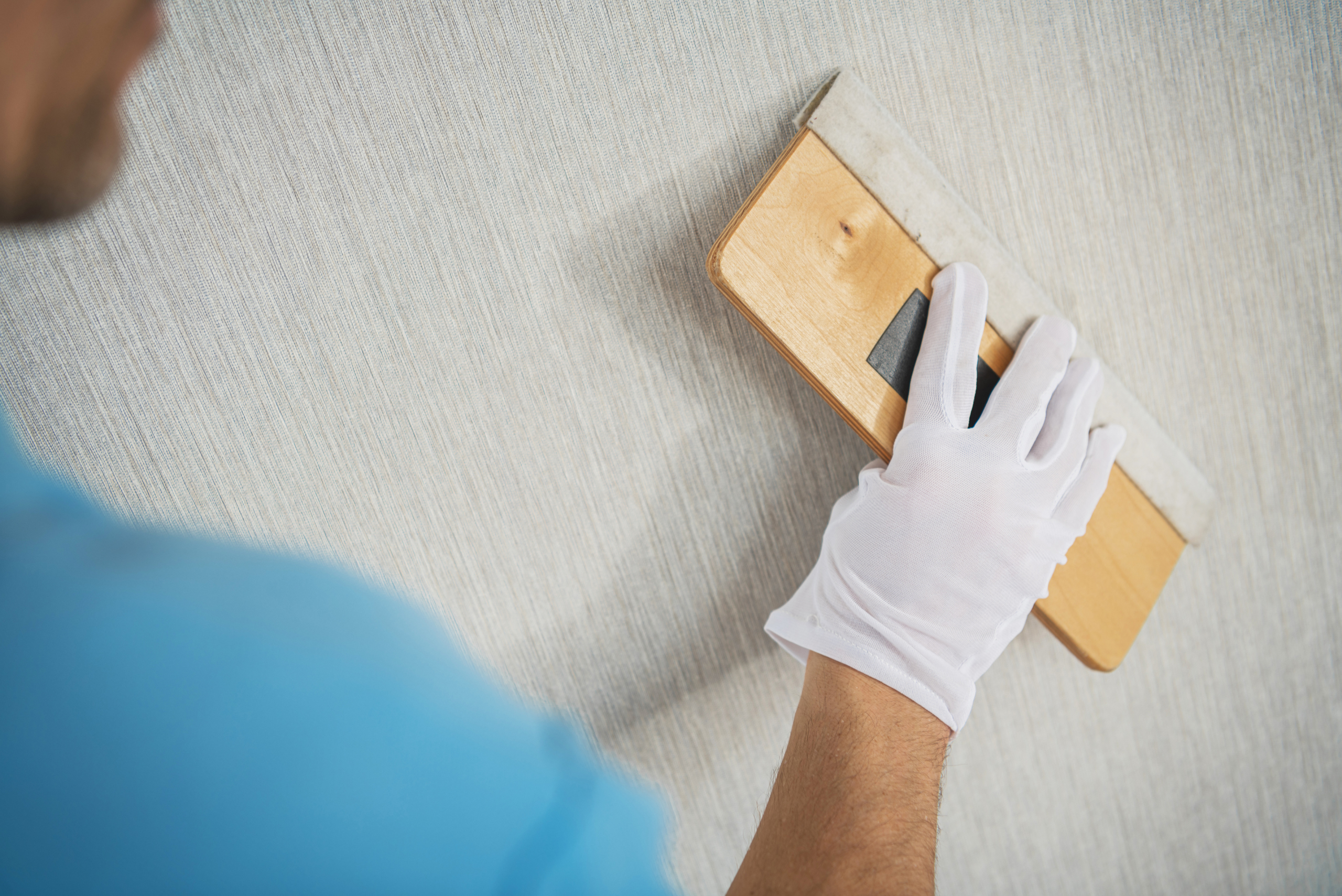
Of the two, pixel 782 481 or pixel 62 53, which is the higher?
pixel 62 53

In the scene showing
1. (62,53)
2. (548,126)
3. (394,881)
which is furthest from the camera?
(548,126)

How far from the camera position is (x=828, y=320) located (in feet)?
1.93

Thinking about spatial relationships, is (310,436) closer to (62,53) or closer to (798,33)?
(62,53)

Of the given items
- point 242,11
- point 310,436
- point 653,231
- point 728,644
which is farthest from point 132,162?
point 728,644

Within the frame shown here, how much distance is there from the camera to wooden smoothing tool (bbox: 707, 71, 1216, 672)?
22.6 inches

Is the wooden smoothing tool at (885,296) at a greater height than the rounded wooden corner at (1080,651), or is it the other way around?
the wooden smoothing tool at (885,296)

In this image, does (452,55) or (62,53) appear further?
(452,55)

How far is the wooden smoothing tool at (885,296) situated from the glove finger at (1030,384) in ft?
0.05

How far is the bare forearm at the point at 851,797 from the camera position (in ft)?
1.84

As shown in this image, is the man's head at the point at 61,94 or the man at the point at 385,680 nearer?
the man's head at the point at 61,94

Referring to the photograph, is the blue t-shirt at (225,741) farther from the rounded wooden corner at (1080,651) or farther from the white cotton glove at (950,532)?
the rounded wooden corner at (1080,651)

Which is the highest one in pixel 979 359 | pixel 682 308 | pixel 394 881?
pixel 979 359

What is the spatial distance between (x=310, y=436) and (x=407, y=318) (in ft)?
0.47

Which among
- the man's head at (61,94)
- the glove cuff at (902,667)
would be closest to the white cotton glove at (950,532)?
the glove cuff at (902,667)
